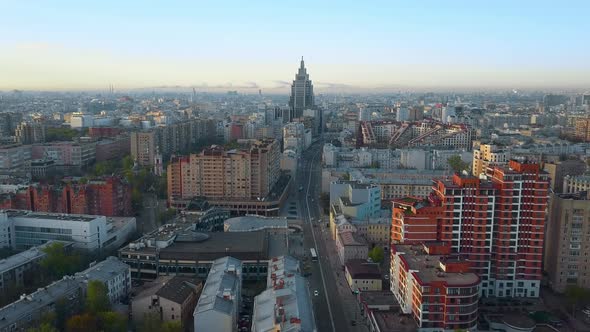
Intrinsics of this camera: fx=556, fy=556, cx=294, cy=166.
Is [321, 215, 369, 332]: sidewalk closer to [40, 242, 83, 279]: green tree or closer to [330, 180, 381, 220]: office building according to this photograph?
[330, 180, 381, 220]: office building

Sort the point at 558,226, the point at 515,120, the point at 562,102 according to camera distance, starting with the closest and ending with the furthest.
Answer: the point at 558,226 < the point at 515,120 < the point at 562,102

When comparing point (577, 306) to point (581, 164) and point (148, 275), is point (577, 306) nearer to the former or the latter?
point (148, 275)

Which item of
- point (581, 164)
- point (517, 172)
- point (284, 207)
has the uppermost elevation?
point (517, 172)

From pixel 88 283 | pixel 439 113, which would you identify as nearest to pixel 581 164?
pixel 88 283

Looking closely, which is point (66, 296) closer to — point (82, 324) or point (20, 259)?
point (82, 324)

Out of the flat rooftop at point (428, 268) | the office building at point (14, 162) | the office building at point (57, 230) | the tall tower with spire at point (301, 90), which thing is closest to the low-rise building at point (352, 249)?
the flat rooftop at point (428, 268)

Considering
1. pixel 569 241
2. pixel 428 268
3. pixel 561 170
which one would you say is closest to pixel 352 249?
pixel 428 268
